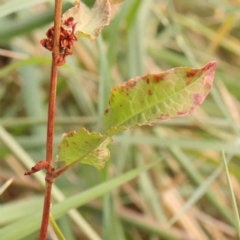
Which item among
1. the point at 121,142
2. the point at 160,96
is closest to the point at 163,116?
the point at 160,96

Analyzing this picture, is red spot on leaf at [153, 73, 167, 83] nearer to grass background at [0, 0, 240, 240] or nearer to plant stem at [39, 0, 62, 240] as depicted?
plant stem at [39, 0, 62, 240]

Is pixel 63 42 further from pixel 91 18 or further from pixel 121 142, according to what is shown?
pixel 121 142

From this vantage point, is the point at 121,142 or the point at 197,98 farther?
the point at 121,142

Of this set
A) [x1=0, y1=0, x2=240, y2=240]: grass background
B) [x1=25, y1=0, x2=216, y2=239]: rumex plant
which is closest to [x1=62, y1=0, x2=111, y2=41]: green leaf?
[x1=25, y1=0, x2=216, y2=239]: rumex plant

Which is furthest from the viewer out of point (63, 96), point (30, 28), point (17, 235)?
Result: point (63, 96)

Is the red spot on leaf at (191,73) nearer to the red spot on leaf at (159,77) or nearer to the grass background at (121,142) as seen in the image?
the red spot on leaf at (159,77)

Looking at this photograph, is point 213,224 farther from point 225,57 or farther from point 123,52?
point 225,57

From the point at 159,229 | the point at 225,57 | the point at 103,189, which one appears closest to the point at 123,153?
the point at 159,229
